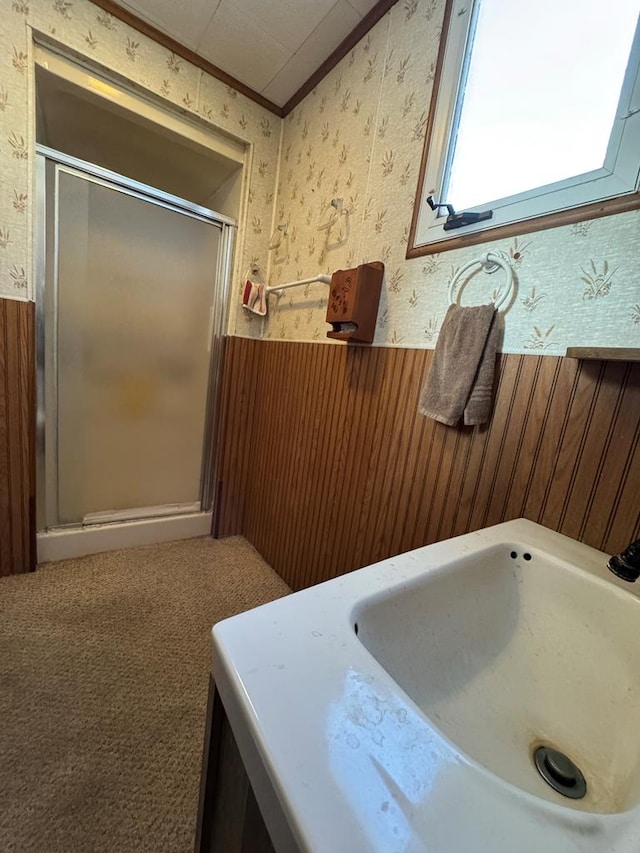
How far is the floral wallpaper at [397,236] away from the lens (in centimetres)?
74

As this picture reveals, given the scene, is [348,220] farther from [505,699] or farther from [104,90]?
[505,699]

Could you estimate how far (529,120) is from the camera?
2.96 feet

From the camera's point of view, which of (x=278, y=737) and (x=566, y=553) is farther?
(x=566, y=553)

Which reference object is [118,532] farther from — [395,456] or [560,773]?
[560,773]

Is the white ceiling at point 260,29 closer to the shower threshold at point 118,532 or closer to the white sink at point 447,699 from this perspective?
the white sink at point 447,699

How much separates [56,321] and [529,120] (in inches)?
75.4

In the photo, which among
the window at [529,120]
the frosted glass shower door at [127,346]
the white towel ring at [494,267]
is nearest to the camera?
the window at [529,120]

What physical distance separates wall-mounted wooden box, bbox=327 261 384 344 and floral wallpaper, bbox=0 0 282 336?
47.5 inches

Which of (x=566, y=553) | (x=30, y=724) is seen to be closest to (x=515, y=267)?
(x=566, y=553)

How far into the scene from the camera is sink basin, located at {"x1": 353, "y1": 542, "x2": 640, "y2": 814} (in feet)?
1.62

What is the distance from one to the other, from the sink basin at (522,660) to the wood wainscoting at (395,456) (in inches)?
8.2

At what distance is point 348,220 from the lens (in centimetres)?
138

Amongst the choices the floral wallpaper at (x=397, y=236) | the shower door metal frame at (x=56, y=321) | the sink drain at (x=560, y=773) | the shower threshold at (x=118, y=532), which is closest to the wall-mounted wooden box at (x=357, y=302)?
the floral wallpaper at (x=397, y=236)

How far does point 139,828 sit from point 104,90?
253 cm
